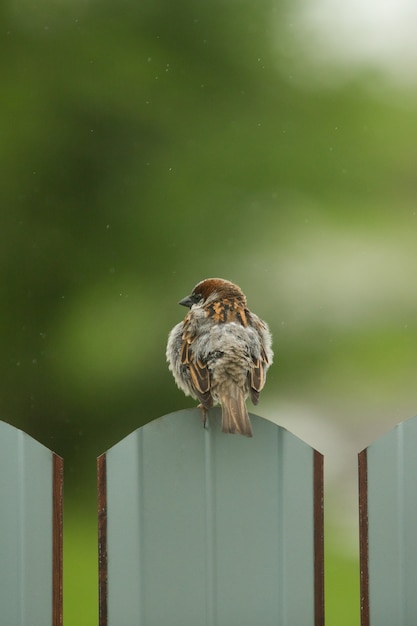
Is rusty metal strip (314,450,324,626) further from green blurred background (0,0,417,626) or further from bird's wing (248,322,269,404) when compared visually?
green blurred background (0,0,417,626)

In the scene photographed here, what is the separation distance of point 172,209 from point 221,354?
82.0 inches

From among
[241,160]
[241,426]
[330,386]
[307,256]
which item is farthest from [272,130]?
[241,426]

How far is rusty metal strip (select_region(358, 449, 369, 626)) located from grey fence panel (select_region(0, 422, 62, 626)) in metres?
0.43

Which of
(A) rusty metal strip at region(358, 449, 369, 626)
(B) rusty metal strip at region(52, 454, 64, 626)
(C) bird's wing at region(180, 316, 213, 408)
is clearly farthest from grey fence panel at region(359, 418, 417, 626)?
(B) rusty metal strip at region(52, 454, 64, 626)

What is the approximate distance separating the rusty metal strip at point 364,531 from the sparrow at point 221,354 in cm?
20

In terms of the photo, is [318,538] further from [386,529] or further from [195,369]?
[195,369]

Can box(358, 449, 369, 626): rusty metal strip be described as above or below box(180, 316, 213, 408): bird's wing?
below

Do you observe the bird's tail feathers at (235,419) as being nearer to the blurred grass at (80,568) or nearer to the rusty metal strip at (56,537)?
the rusty metal strip at (56,537)

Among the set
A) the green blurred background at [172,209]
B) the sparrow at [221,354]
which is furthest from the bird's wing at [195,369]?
the green blurred background at [172,209]

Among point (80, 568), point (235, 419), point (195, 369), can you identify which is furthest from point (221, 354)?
point (80, 568)

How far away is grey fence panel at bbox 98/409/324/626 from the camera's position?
143 centimetres

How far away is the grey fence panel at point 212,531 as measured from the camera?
1432 millimetres

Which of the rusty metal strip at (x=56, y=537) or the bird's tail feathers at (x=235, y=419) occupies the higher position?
the bird's tail feathers at (x=235, y=419)

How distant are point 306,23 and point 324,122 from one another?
0.39 m
